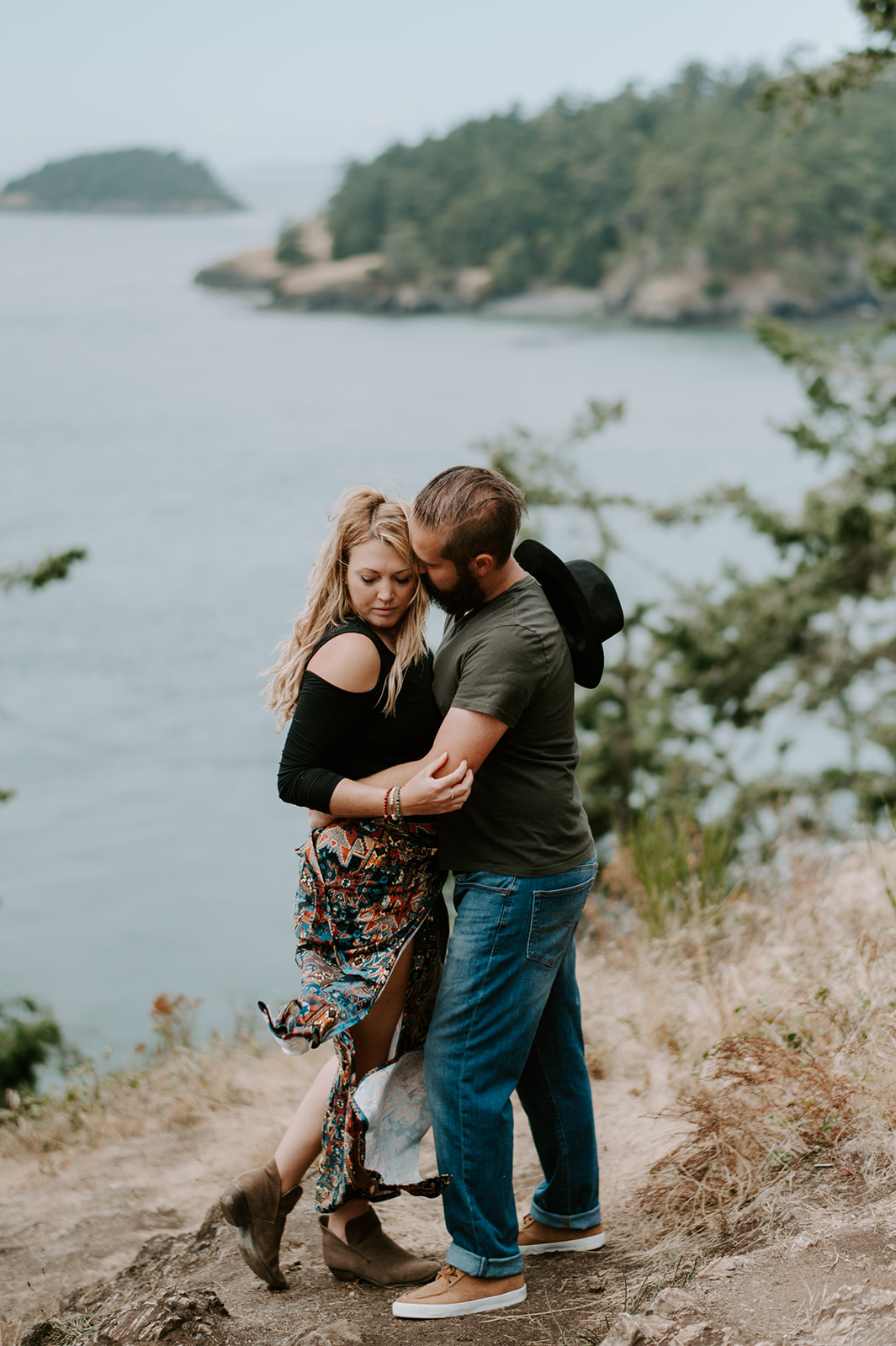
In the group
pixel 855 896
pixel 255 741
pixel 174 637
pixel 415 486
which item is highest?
pixel 415 486

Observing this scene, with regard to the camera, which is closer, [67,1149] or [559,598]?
[559,598]

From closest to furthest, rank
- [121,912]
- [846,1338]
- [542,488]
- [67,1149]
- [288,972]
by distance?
[846,1338] < [67,1149] < [542,488] < [288,972] < [121,912]

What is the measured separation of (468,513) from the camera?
2.45 meters

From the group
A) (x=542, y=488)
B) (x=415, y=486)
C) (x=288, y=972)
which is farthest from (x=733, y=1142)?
(x=288, y=972)

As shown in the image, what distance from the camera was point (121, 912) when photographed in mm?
22562

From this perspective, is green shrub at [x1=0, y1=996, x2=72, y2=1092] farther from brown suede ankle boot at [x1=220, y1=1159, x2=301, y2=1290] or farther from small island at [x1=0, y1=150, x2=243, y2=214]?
small island at [x1=0, y1=150, x2=243, y2=214]

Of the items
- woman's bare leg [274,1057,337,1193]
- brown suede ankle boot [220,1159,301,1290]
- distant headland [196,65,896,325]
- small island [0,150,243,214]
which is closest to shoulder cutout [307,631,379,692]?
woman's bare leg [274,1057,337,1193]

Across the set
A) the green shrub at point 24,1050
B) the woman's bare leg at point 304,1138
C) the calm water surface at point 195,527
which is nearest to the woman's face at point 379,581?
the woman's bare leg at point 304,1138

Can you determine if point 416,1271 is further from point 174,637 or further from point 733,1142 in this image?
point 174,637

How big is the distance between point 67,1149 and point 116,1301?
162cm

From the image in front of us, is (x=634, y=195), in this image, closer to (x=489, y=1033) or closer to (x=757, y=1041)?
(x=757, y=1041)

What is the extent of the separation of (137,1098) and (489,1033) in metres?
2.78

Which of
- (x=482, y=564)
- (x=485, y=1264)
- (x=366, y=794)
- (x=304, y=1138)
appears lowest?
(x=485, y=1264)

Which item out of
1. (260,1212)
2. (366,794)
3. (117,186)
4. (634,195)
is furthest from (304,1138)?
(117,186)
